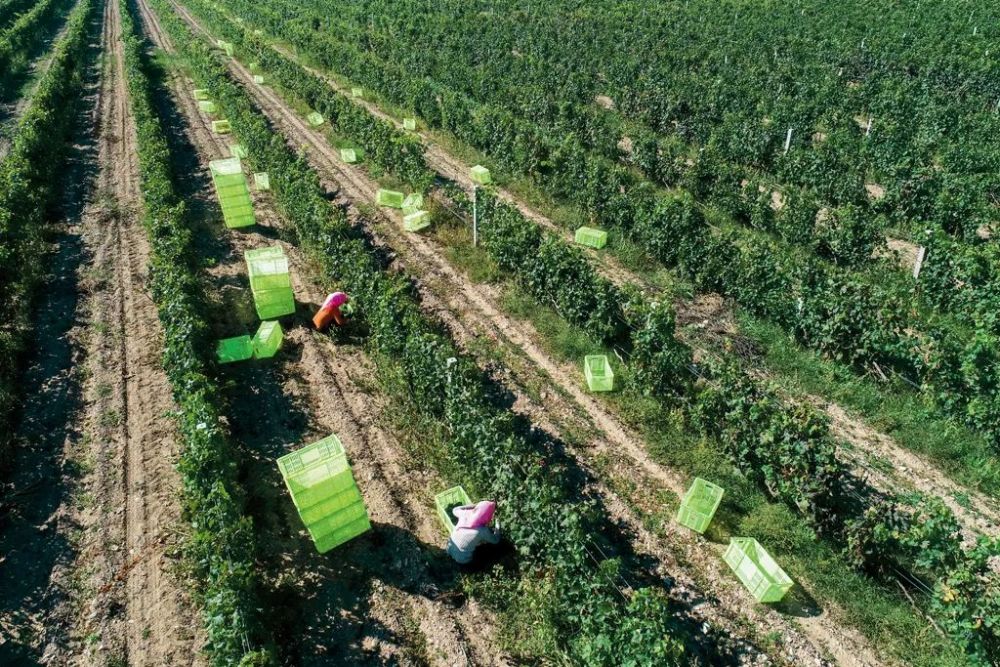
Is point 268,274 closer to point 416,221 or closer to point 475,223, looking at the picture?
point 416,221

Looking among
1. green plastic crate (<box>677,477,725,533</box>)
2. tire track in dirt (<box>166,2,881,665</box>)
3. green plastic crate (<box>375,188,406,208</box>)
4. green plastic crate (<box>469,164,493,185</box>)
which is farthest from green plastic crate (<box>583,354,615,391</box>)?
green plastic crate (<box>469,164,493,185</box>)

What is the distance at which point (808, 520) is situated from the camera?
920 cm

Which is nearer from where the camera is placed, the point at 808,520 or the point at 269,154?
the point at 808,520

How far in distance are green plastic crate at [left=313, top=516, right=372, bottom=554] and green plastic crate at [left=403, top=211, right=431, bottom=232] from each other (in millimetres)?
10019

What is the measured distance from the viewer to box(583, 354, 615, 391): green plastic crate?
38.8ft

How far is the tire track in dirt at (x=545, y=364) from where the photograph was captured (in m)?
7.92

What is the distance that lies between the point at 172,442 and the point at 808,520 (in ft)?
35.1

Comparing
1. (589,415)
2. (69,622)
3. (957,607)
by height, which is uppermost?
(957,607)

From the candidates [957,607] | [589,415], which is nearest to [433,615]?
[589,415]

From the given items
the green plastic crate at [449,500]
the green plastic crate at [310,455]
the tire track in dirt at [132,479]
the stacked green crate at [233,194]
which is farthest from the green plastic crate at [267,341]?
the stacked green crate at [233,194]

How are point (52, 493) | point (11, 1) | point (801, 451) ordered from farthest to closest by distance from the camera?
1. point (11, 1)
2. point (52, 493)
3. point (801, 451)

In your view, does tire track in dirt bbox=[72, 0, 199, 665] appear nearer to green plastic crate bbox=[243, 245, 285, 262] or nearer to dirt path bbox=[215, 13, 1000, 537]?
green plastic crate bbox=[243, 245, 285, 262]

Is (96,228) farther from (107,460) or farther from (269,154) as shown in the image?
(107,460)

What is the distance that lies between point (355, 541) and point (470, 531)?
6.68ft
